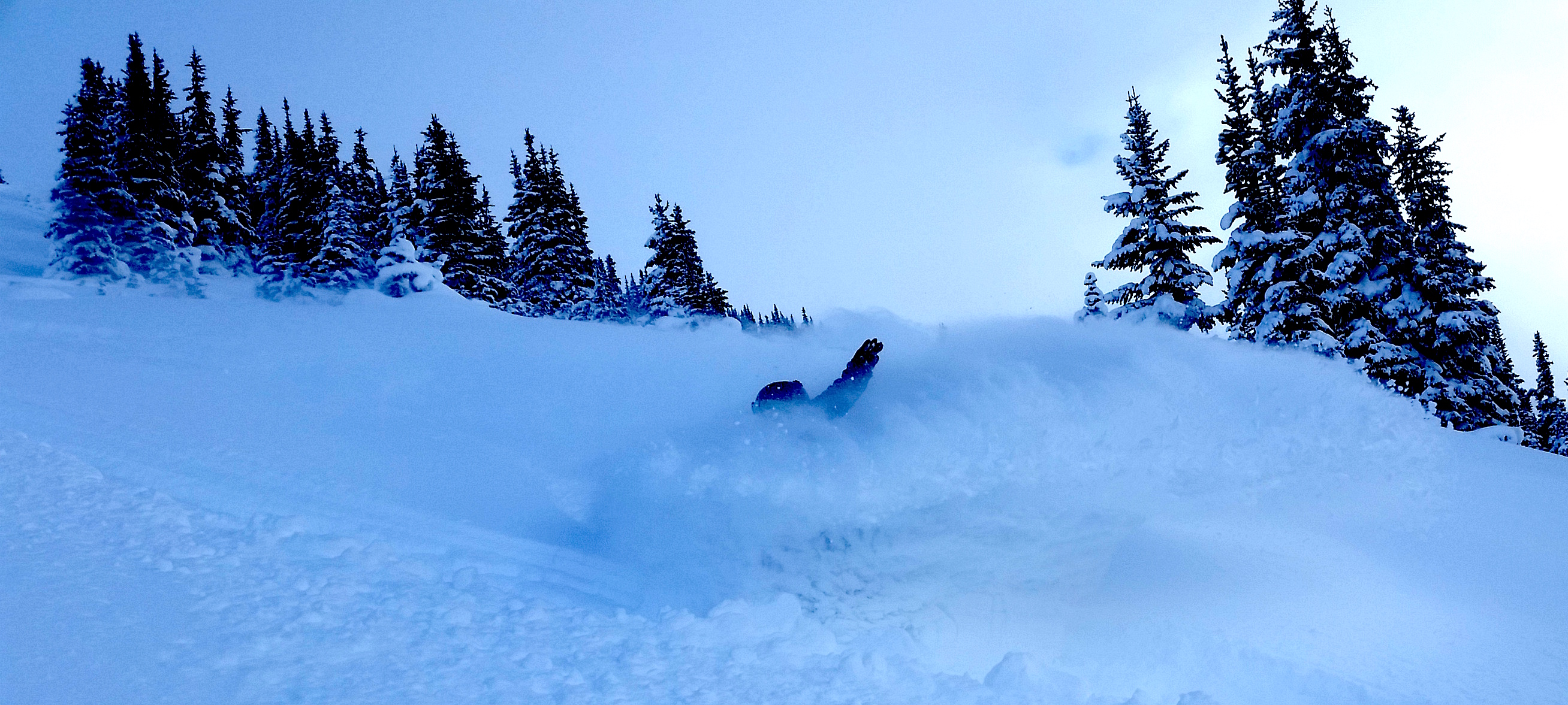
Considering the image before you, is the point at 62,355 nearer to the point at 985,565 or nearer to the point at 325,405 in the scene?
the point at 325,405

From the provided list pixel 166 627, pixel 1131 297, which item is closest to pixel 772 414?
pixel 166 627

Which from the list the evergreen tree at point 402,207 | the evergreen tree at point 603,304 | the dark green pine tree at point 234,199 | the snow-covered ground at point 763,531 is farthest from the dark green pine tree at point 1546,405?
the dark green pine tree at point 234,199

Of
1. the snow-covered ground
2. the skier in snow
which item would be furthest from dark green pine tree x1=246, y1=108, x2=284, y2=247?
the skier in snow

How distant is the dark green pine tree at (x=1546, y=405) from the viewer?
38.0 m

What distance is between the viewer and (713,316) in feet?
103

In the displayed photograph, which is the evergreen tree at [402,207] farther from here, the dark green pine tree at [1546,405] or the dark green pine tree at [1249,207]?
the dark green pine tree at [1546,405]

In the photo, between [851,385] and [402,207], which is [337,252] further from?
[851,385]

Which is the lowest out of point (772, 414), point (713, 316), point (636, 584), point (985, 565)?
point (985, 565)

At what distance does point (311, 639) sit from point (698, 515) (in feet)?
11.2

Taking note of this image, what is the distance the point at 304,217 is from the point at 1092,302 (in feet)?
109

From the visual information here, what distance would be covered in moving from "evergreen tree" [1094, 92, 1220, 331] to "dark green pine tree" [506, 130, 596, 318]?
872 inches

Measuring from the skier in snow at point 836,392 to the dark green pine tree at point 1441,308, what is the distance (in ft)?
54.3

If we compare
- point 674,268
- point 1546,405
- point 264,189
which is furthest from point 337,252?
point 1546,405

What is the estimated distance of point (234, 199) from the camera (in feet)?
110
